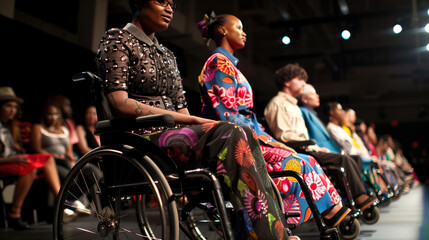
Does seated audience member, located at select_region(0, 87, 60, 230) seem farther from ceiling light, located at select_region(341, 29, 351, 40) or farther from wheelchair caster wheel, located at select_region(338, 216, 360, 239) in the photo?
ceiling light, located at select_region(341, 29, 351, 40)

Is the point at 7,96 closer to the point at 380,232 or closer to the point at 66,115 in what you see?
the point at 66,115

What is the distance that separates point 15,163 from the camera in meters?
3.55

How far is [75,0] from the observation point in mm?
6027

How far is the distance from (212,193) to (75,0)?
5327 millimetres

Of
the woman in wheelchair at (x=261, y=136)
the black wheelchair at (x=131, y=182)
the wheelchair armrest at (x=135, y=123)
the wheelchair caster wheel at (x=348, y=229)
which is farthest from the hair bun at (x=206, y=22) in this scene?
the wheelchair caster wheel at (x=348, y=229)

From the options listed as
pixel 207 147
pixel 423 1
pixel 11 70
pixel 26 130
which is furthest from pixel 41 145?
pixel 423 1

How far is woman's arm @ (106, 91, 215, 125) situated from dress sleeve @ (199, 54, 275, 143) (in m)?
0.55

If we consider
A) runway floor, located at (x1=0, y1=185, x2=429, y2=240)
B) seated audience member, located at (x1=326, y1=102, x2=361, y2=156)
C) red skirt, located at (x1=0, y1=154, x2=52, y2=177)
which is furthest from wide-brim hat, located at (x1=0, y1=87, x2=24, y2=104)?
seated audience member, located at (x1=326, y1=102, x2=361, y2=156)

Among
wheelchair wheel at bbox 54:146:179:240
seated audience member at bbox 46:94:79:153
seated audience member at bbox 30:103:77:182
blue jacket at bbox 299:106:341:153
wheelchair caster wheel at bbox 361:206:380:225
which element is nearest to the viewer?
wheelchair wheel at bbox 54:146:179:240

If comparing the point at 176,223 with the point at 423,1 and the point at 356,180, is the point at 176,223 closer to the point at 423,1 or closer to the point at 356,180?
the point at 356,180

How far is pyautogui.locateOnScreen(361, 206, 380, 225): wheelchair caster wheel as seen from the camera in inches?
137

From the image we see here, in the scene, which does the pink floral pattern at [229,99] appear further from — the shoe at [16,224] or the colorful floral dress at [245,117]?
the shoe at [16,224]

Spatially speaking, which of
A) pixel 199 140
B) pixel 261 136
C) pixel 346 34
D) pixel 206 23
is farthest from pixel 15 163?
pixel 346 34

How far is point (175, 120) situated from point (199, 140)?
0.13 meters
